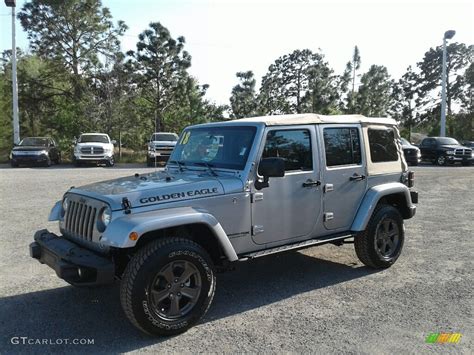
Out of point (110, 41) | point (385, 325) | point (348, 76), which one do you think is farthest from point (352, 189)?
point (348, 76)

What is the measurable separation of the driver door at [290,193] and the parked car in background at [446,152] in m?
22.8

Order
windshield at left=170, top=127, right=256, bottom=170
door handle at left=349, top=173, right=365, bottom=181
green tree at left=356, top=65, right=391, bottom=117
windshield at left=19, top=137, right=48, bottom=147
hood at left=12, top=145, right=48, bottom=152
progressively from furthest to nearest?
green tree at left=356, top=65, right=391, bottom=117 < windshield at left=19, top=137, right=48, bottom=147 < hood at left=12, top=145, right=48, bottom=152 < door handle at left=349, top=173, right=365, bottom=181 < windshield at left=170, top=127, right=256, bottom=170

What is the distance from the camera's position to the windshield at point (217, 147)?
4.47 metres

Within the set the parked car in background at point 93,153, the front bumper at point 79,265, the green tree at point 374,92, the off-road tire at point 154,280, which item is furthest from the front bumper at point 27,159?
the green tree at point 374,92

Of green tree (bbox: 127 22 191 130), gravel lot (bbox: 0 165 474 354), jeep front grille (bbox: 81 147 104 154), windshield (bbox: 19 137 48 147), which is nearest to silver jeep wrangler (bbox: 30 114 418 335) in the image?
gravel lot (bbox: 0 165 474 354)

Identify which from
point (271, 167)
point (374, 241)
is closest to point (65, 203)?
point (271, 167)

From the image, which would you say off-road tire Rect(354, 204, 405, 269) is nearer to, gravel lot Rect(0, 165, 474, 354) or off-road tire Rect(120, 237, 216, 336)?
gravel lot Rect(0, 165, 474, 354)

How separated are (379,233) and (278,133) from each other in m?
2.05

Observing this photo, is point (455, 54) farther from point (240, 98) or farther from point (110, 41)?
point (110, 41)

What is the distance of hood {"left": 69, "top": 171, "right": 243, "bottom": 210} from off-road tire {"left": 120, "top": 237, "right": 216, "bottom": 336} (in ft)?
1.26

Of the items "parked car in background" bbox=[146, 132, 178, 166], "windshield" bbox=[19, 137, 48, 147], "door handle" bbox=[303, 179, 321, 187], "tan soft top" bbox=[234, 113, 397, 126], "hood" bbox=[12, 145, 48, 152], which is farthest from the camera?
"windshield" bbox=[19, 137, 48, 147]

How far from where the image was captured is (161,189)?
12.8ft
